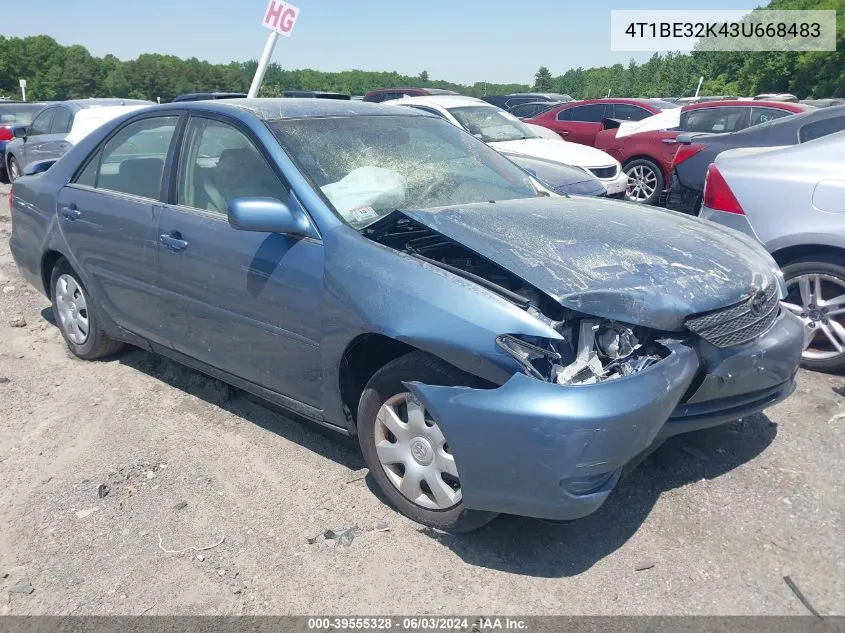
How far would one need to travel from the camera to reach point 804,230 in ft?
14.5

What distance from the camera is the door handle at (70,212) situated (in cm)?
455

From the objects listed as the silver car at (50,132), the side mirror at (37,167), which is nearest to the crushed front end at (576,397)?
the side mirror at (37,167)

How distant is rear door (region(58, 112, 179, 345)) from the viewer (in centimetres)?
407

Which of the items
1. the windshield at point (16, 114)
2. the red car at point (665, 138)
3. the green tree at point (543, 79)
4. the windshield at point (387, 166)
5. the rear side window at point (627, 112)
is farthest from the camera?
the green tree at point (543, 79)

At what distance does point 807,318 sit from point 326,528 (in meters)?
3.25

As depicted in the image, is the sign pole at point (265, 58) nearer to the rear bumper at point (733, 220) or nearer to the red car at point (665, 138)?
the red car at point (665, 138)

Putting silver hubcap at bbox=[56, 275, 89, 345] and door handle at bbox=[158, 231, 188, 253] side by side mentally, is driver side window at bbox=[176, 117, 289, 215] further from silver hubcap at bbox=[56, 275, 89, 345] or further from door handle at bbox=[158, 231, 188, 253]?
silver hubcap at bbox=[56, 275, 89, 345]

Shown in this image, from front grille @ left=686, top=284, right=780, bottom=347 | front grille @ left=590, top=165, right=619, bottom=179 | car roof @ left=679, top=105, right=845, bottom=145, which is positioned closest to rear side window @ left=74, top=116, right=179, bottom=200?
front grille @ left=686, top=284, right=780, bottom=347

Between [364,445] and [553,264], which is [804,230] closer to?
[553,264]

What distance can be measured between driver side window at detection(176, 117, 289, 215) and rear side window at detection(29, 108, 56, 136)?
9.33 meters

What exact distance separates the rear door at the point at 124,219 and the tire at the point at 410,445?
160 centimetres

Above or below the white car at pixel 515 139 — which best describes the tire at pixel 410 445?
below

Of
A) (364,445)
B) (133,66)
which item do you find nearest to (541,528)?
(364,445)

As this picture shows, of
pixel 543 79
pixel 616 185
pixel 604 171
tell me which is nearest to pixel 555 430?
pixel 616 185
